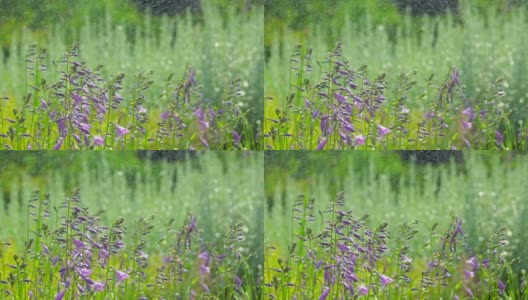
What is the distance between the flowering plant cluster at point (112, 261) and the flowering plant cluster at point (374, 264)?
303mm

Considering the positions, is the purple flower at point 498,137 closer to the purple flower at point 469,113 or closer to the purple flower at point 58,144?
the purple flower at point 469,113

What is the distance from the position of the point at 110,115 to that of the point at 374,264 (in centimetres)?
185

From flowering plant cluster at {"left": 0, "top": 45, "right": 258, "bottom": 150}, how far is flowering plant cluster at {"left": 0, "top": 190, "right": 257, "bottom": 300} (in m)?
0.39

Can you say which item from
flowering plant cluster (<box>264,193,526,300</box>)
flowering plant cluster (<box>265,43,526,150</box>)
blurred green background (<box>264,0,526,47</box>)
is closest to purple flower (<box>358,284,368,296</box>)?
flowering plant cluster (<box>264,193,526,300</box>)

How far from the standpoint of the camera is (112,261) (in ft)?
21.3

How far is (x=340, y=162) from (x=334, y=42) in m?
0.73

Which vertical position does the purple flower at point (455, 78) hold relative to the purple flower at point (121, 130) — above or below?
above

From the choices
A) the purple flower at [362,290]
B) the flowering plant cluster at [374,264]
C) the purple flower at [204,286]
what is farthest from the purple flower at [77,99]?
the purple flower at [362,290]

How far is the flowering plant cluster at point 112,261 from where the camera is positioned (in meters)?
6.43

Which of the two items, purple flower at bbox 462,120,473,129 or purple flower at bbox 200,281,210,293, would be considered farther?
purple flower at bbox 462,120,473,129

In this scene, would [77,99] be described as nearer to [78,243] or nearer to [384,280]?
[78,243]

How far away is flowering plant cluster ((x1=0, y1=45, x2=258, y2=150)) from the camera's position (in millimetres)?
6434

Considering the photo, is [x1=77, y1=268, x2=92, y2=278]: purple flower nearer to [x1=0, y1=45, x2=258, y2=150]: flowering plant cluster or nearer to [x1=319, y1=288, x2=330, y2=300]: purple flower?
[x1=0, y1=45, x2=258, y2=150]: flowering plant cluster

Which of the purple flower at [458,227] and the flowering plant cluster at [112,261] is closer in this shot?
the flowering plant cluster at [112,261]
